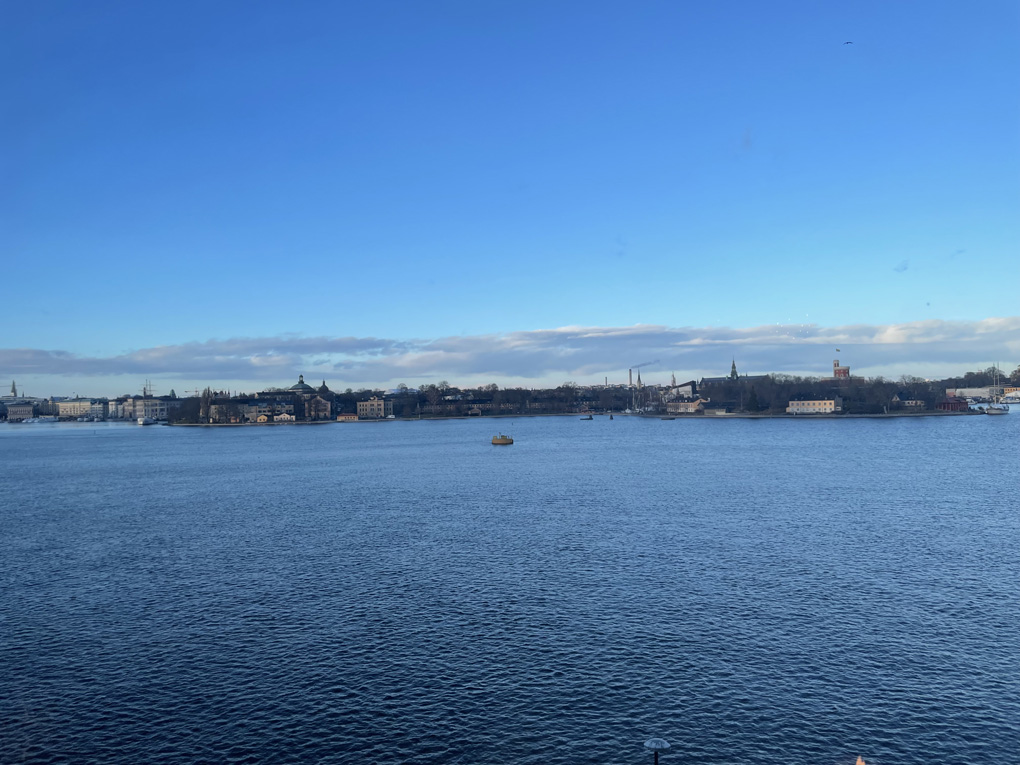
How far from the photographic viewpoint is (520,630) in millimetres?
24875

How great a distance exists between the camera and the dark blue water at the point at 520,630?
17.9 meters

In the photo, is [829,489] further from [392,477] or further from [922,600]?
[392,477]

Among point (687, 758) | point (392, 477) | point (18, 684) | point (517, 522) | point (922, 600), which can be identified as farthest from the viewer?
point (392, 477)

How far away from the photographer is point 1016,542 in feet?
119

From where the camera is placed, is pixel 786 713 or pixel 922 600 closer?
pixel 786 713

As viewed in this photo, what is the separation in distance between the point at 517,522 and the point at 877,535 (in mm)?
20390

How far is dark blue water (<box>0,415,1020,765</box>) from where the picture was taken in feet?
58.9

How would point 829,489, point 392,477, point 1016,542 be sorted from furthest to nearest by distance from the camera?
point 392,477
point 829,489
point 1016,542

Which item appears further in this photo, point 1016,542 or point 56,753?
point 1016,542

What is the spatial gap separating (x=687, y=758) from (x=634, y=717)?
213cm

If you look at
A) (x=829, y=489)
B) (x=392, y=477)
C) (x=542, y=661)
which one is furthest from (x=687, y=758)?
(x=392, y=477)

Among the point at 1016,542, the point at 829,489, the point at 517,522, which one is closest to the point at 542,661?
the point at 517,522

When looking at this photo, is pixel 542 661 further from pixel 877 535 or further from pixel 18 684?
pixel 877 535

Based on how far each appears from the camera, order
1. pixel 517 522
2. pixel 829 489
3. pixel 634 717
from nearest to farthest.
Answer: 1. pixel 634 717
2. pixel 517 522
3. pixel 829 489
